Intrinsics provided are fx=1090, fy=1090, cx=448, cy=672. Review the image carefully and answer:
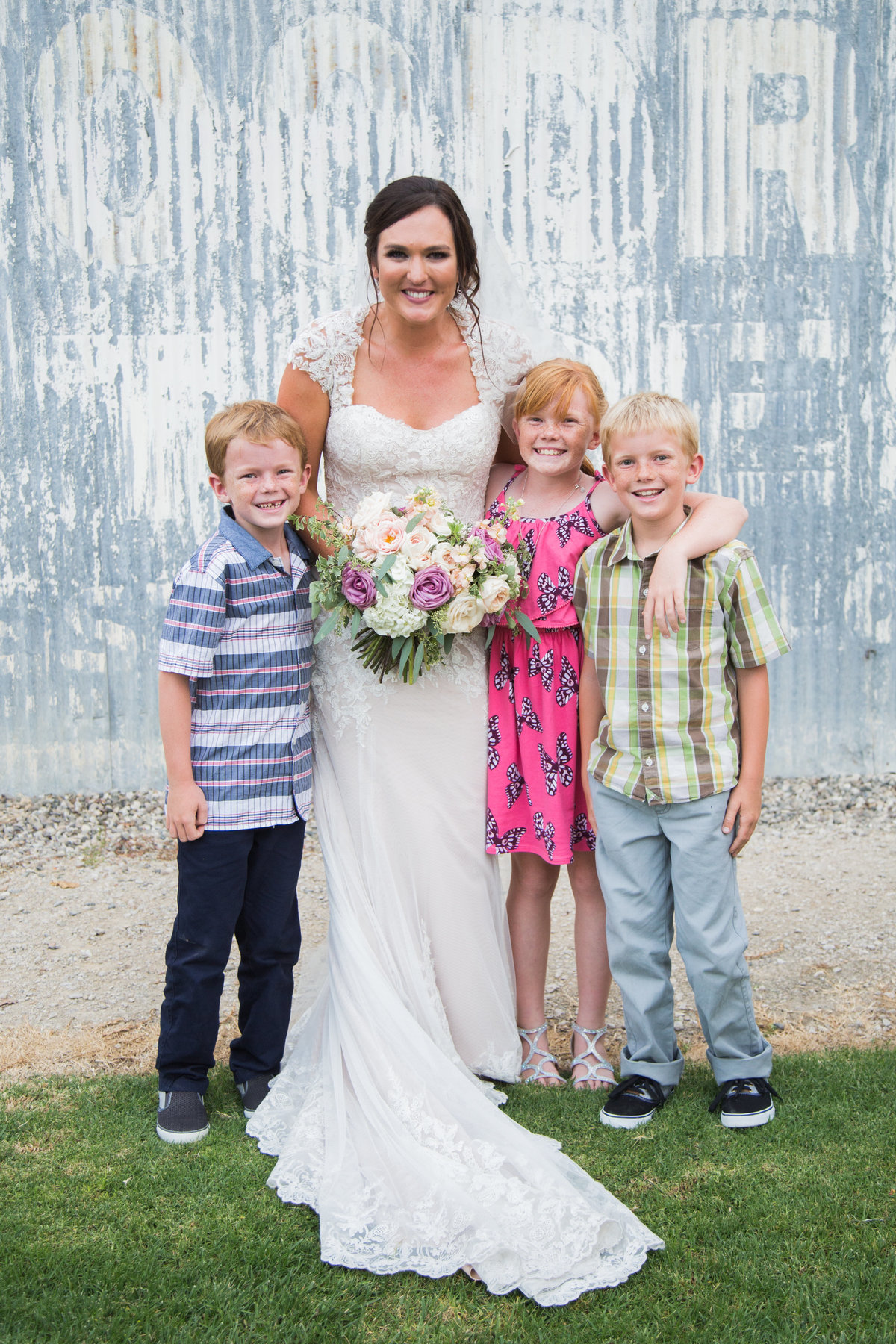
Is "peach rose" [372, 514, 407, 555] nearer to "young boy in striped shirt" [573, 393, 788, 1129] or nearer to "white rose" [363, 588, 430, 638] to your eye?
"white rose" [363, 588, 430, 638]

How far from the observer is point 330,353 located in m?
3.23

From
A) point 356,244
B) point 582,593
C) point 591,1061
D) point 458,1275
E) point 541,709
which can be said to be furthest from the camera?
point 356,244

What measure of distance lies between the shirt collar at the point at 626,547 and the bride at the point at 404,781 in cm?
49

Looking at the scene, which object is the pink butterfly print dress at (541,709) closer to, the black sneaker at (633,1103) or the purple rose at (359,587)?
the purple rose at (359,587)

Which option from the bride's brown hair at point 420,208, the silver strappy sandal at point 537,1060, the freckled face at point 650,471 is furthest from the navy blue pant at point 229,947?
the bride's brown hair at point 420,208

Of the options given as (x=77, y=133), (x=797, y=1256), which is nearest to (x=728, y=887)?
(x=797, y=1256)

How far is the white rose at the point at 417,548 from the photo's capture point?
2785 mm

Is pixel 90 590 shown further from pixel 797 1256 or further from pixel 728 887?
pixel 797 1256

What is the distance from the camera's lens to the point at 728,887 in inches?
114

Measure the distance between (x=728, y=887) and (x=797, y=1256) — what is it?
873 mm

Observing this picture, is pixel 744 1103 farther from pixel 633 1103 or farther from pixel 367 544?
pixel 367 544

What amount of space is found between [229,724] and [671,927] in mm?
1348

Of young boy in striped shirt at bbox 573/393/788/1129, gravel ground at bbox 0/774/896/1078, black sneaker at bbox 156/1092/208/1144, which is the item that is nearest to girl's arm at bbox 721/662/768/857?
young boy in striped shirt at bbox 573/393/788/1129

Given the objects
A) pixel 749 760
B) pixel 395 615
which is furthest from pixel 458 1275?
pixel 395 615
